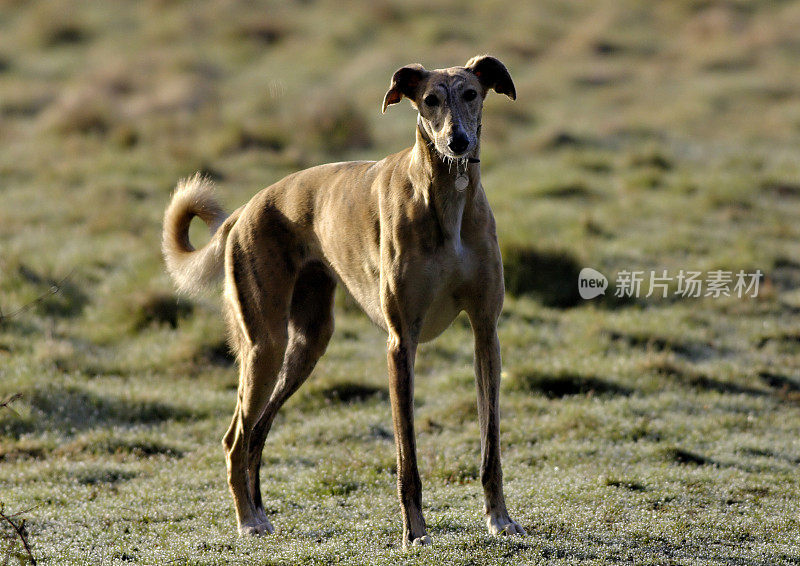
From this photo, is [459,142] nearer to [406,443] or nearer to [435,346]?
[406,443]

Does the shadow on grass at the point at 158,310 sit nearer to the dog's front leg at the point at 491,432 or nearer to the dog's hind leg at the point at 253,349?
the dog's hind leg at the point at 253,349

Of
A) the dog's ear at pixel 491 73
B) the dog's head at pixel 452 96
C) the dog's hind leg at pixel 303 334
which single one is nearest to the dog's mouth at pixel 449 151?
the dog's head at pixel 452 96

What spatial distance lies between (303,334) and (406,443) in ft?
4.39

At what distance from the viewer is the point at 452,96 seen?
15.9 feet

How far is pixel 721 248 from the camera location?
1167 cm

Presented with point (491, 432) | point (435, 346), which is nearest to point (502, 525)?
point (491, 432)

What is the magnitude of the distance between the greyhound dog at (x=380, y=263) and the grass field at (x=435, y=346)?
1.78 feet

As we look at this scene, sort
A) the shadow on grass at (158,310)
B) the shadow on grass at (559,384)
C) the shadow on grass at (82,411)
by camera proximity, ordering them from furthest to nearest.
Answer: the shadow on grass at (158,310), the shadow on grass at (559,384), the shadow on grass at (82,411)

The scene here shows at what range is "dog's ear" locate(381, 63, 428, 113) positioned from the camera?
5.07 m

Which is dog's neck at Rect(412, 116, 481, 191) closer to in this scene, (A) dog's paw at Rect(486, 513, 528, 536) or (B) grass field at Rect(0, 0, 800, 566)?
(A) dog's paw at Rect(486, 513, 528, 536)

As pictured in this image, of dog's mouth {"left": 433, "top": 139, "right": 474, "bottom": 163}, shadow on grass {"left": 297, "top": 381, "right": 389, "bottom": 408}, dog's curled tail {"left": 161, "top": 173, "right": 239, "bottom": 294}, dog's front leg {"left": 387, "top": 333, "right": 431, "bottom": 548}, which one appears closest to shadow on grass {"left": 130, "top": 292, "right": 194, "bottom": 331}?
shadow on grass {"left": 297, "top": 381, "right": 389, "bottom": 408}

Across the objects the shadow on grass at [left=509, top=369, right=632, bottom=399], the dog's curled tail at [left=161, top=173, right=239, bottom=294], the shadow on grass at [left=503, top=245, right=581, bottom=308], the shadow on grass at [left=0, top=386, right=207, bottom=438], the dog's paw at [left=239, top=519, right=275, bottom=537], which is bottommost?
the shadow on grass at [left=0, top=386, right=207, bottom=438]

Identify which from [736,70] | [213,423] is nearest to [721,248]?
[213,423]

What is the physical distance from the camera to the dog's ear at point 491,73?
514 centimetres
